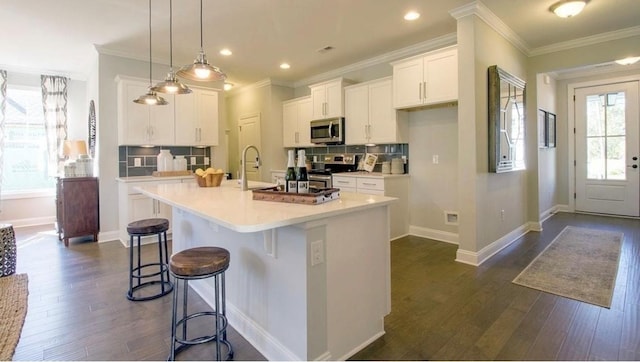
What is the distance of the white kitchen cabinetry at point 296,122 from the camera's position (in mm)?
6102

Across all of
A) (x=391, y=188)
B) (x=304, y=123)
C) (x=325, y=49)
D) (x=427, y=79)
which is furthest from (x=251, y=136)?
(x=427, y=79)

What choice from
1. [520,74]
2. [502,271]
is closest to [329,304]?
[502,271]

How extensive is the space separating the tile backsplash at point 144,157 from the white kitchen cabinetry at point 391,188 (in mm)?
2489

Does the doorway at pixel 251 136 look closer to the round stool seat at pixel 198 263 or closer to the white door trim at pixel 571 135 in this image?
the round stool seat at pixel 198 263

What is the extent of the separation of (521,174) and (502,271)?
2111 mm

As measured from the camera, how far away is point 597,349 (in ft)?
6.60

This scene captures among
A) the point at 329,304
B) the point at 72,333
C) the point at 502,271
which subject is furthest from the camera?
the point at 502,271

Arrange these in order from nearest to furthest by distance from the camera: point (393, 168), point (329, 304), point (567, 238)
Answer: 1. point (329, 304)
2. point (567, 238)
3. point (393, 168)

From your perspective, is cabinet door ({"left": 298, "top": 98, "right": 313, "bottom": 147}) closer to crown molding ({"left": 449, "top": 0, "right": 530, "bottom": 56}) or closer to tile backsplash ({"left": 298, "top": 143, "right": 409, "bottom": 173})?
tile backsplash ({"left": 298, "top": 143, "right": 409, "bottom": 173})

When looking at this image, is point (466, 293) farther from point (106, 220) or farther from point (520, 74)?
point (106, 220)

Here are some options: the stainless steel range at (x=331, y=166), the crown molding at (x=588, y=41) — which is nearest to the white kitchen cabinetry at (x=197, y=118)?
the stainless steel range at (x=331, y=166)

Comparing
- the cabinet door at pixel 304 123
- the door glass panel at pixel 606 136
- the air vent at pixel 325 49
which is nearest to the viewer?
the air vent at pixel 325 49

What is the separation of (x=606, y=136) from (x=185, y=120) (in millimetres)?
7459

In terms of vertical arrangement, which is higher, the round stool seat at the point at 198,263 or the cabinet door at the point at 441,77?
the cabinet door at the point at 441,77
